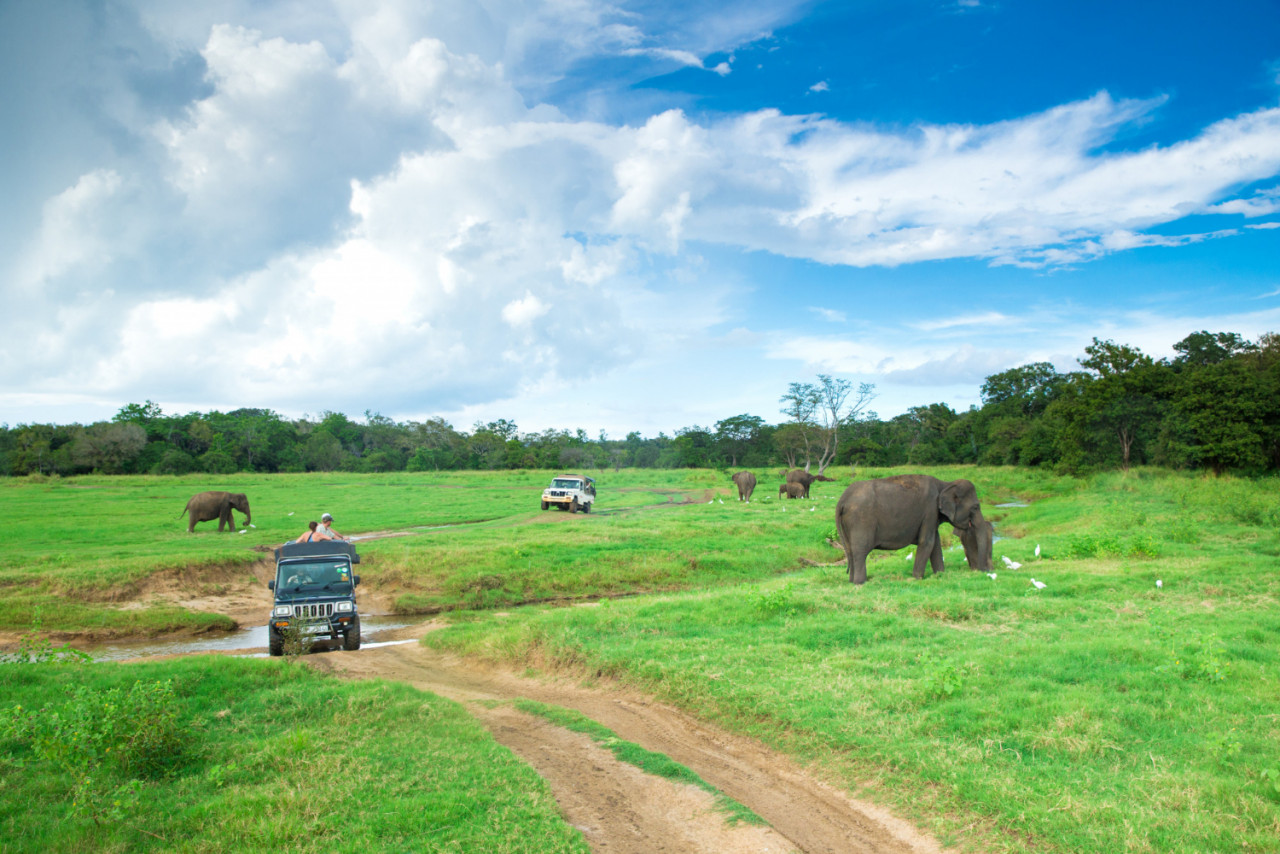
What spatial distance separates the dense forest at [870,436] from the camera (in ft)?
123

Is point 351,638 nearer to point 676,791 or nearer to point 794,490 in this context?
point 676,791

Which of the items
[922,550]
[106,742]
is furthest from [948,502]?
[106,742]

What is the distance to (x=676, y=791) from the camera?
668 cm

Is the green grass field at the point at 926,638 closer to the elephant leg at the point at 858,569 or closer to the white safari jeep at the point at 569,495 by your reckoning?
the elephant leg at the point at 858,569

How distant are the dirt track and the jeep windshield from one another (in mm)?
4191

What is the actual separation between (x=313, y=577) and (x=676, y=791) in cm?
908

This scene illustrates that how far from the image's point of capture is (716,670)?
9641 mm

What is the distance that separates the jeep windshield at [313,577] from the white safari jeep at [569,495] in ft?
75.2

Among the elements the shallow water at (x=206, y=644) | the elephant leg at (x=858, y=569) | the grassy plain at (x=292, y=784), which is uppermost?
the elephant leg at (x=858, y=569)

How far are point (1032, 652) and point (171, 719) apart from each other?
9859 mm

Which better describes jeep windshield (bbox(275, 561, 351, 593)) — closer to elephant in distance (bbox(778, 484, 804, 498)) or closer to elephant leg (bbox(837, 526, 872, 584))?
elephant leg (bbox(837, 526, 872, 584))

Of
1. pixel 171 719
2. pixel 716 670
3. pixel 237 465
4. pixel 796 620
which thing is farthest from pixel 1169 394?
pixel 237 465

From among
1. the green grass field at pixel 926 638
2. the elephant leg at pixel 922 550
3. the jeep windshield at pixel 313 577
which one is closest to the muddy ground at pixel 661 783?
the green grass field at pixel 926 638

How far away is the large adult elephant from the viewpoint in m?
15.1
